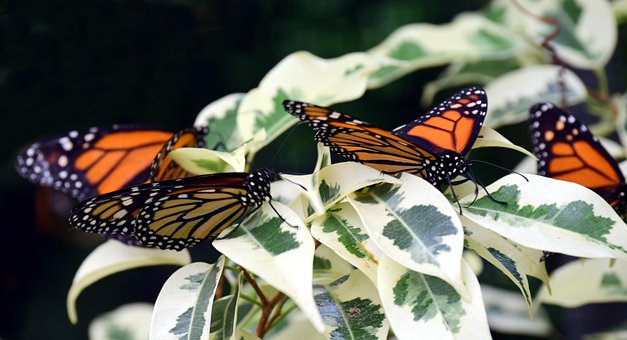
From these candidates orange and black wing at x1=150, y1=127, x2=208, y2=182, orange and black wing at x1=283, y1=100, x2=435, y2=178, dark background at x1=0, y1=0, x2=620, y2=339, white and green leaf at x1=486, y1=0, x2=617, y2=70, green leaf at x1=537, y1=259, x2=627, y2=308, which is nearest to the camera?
orange and black wing at x1=283, y1=100, x2=435, y2=178

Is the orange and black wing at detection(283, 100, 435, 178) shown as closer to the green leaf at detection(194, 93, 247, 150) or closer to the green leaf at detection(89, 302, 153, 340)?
the green leaf at detection(194, 93, 247, 150)

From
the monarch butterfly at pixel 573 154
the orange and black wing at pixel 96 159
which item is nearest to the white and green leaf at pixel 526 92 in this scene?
the monarch butterfly at pixel 573 154

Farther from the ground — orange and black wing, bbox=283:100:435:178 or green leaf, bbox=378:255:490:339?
orange and black wing, bbox=283:100:435:178

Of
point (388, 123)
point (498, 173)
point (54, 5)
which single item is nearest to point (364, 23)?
point (388, 123)

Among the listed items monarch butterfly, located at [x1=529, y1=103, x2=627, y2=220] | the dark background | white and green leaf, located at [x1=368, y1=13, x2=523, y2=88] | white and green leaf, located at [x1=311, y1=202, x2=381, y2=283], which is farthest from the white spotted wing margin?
the dark background

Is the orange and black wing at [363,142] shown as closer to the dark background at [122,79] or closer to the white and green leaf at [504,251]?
the white and green leaf at [504,251]

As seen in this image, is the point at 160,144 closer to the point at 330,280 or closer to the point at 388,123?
the point at 330,280

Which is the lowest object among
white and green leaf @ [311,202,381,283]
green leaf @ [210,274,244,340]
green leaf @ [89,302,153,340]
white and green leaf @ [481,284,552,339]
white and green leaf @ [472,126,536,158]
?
white and green leaf @ [481,284,552,339]
